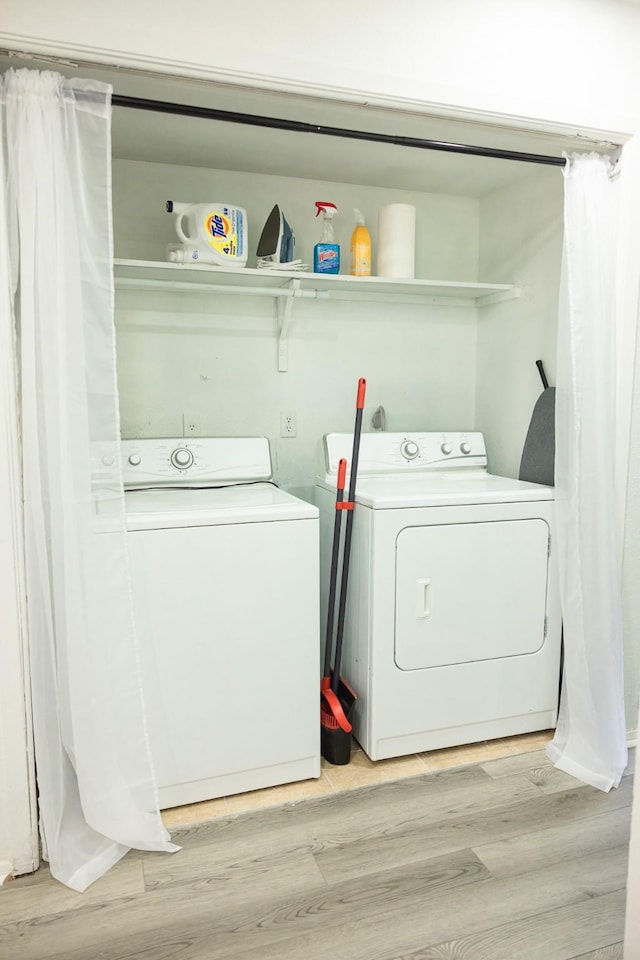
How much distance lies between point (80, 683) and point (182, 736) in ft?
1.34

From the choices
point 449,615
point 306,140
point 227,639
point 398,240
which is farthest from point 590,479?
point 306,140

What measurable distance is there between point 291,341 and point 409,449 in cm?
67

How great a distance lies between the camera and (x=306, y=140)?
218 centimetres

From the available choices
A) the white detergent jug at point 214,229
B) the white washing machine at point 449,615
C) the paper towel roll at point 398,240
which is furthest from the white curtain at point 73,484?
the paper towel roll at point 398,240

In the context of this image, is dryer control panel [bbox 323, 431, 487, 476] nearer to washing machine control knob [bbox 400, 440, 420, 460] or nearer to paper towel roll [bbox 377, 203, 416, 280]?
washing machine control knob [bbox 400, 440, 420, 460]

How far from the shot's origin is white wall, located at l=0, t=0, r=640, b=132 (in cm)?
152

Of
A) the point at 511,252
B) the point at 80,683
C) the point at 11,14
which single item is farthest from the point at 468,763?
the point at 11,14

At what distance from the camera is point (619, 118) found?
1991 millimetres

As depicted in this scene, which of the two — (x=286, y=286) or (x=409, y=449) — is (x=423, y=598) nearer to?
(x=409, y=449)

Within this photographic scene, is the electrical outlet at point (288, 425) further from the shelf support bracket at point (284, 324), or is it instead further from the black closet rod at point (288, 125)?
the black closet rod at point (288, 125)

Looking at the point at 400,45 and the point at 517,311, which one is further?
the point at 517,311

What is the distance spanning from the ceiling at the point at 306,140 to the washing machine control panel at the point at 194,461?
1.04 meters

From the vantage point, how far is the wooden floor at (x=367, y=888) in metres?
1.44

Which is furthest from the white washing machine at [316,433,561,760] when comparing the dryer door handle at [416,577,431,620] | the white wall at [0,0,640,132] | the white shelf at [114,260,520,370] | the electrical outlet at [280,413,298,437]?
the white wall at [0,0,640,132]
